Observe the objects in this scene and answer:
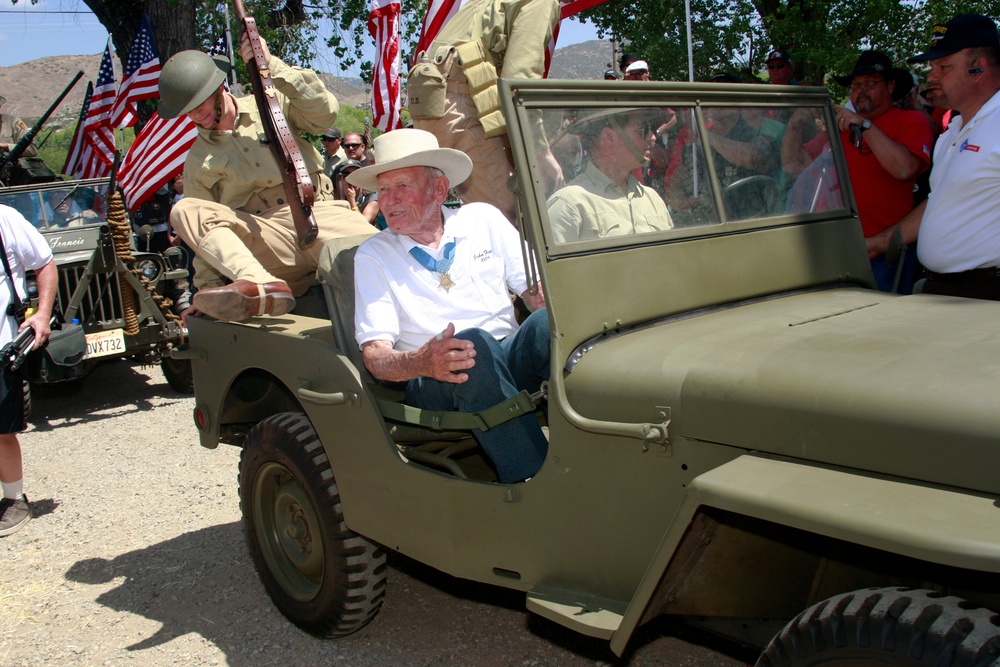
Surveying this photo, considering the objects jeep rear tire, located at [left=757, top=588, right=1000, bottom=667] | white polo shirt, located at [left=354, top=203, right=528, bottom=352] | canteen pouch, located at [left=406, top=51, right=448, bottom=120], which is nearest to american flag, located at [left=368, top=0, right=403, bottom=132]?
canteen pouch, located at [left=406, top=51, right=448, bottom=120]

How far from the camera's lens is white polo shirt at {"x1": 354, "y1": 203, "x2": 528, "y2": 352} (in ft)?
9.55

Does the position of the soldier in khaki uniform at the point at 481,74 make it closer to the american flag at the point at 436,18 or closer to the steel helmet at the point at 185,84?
the steel helmet at the point at 185,84

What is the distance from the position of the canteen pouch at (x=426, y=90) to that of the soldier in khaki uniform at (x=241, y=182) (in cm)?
61

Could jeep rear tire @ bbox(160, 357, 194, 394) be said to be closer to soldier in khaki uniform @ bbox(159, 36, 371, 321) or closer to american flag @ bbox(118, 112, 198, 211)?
american flag @ bbox(118, 112, 198, 211)

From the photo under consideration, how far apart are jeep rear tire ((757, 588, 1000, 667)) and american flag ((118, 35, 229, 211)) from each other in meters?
7.22

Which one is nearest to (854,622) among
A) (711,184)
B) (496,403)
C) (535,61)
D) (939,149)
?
(496,403)

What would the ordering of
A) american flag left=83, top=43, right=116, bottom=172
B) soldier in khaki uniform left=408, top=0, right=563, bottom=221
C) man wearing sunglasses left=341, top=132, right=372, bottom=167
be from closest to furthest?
soldier in khaki uniform left=408, top=0, right=563, bottom=221 → man wearing sunglasses left=341, top=132, right=372, bottom=167 → american flag left=83, top=43, right=116, bottom=172

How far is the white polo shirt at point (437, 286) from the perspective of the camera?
2910 millimetres

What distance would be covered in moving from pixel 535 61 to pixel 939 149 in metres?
1.67

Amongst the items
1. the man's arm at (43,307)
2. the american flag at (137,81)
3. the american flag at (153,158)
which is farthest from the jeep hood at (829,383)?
the american flag at (137,81)

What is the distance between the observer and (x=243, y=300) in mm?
3264

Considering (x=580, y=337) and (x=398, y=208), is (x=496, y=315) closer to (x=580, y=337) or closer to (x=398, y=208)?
(x=398, y=208)

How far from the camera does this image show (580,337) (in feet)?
7.75

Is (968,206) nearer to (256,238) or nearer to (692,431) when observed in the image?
(692,431)
